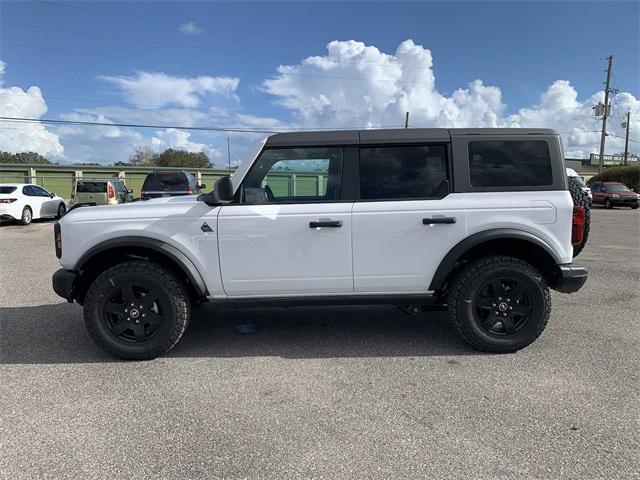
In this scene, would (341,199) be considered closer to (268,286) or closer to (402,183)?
(402,183)

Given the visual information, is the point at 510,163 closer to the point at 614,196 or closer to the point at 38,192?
the point at 38,192

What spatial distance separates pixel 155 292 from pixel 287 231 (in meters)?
1.24

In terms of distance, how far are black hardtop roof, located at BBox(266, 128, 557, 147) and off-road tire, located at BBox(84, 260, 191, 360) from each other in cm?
151

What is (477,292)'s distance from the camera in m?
3.95

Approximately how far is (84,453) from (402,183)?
303cm

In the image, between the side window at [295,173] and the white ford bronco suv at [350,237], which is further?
the side window at [295,173]

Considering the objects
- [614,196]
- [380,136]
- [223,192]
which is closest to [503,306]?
[380,136]

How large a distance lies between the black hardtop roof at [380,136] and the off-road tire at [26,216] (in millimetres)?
14984

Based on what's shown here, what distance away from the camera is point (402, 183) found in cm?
398

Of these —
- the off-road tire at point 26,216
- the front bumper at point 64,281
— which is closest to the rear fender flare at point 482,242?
the front bumper at point 64,281

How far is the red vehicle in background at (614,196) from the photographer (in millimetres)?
26000

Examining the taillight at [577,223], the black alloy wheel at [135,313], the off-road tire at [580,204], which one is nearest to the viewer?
the black alloy wheel at [135,313]

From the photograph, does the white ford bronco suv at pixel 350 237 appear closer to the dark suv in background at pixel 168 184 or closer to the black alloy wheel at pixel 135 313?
the black alloy wheel at pixel 135 313

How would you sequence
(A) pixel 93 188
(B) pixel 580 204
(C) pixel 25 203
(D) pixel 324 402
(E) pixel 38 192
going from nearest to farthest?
(D) pixel 324 402, (B) pixel 580 204, (C) pixel 25 203, (E) pixel 38 192, (A) pixel 93 188
